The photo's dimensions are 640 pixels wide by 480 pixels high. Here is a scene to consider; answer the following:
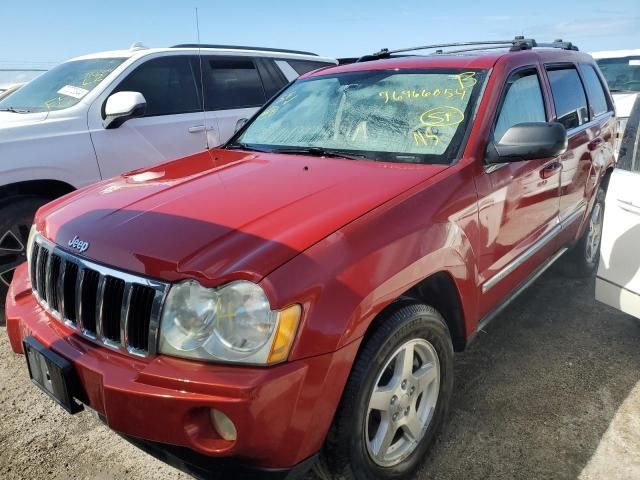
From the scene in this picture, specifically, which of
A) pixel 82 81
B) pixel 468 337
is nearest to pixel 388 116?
pixel 468 337

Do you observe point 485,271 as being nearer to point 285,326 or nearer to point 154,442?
point 285,326

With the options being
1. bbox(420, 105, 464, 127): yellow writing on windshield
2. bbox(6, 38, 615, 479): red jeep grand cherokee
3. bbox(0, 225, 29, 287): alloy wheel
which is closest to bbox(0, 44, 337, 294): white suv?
bbox(0, 225, 29, 287): alloy wheel

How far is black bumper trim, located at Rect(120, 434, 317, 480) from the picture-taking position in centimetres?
164

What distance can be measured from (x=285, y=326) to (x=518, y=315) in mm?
2558

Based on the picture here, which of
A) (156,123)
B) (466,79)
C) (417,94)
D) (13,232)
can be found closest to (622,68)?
(466,79)

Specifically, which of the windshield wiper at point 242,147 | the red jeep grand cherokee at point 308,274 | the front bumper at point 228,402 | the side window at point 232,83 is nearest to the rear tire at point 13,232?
the red jeep grand cherokee at point 308,274

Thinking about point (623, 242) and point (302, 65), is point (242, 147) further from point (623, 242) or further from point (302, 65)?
point (302, 65)

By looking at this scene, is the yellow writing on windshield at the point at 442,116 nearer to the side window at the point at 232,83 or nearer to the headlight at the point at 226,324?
the headlight at the point at 226,324

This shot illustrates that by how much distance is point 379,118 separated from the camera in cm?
277

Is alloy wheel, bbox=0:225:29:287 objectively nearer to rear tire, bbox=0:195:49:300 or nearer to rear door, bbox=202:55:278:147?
rear tire, bbox=0:195:49:300

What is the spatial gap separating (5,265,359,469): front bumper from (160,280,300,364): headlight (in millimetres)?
45

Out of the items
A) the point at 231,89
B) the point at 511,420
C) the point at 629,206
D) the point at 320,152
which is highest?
the point at 231,89

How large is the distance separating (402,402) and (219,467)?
0.79 metres

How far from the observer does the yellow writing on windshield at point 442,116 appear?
2.56 metres
